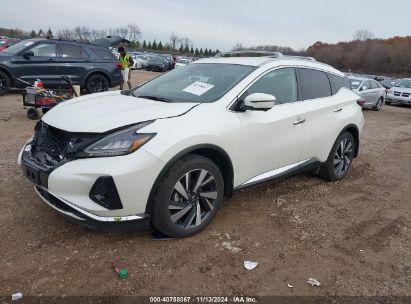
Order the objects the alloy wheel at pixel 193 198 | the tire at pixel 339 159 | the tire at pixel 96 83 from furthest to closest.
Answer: the tire at pixel 96 83
the tire at pixel 339 159
the alloy wheel at pixel 193 198

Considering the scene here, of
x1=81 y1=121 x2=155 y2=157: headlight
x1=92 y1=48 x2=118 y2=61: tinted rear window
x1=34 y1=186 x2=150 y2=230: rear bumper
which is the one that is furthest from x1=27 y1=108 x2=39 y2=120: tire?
x1=81 y1=121 x2=155 y2=157: headlight

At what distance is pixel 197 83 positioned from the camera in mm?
4051

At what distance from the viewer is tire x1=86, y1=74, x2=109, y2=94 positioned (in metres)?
12.0

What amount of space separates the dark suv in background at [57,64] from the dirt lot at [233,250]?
706 centimetres

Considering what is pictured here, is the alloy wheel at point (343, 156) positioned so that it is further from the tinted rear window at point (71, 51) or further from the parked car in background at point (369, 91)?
the parked car in background at point (369, 91)

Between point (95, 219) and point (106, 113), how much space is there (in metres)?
0.94

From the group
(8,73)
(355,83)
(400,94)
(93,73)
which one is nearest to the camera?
(8,73)

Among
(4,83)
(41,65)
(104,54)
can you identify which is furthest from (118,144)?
(104,54)

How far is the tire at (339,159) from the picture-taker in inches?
203

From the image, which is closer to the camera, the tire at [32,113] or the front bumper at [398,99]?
the tire at [32,113]

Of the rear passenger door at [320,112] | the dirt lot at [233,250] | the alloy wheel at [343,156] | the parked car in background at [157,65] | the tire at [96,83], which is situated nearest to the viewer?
the dirt lot at [233,250]

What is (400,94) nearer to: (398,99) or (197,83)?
(398,99)

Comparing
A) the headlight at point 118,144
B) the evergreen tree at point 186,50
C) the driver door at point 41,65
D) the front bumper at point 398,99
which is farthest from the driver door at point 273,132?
the evergreen tree at point 186,50

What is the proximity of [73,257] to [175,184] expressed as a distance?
1.03m
